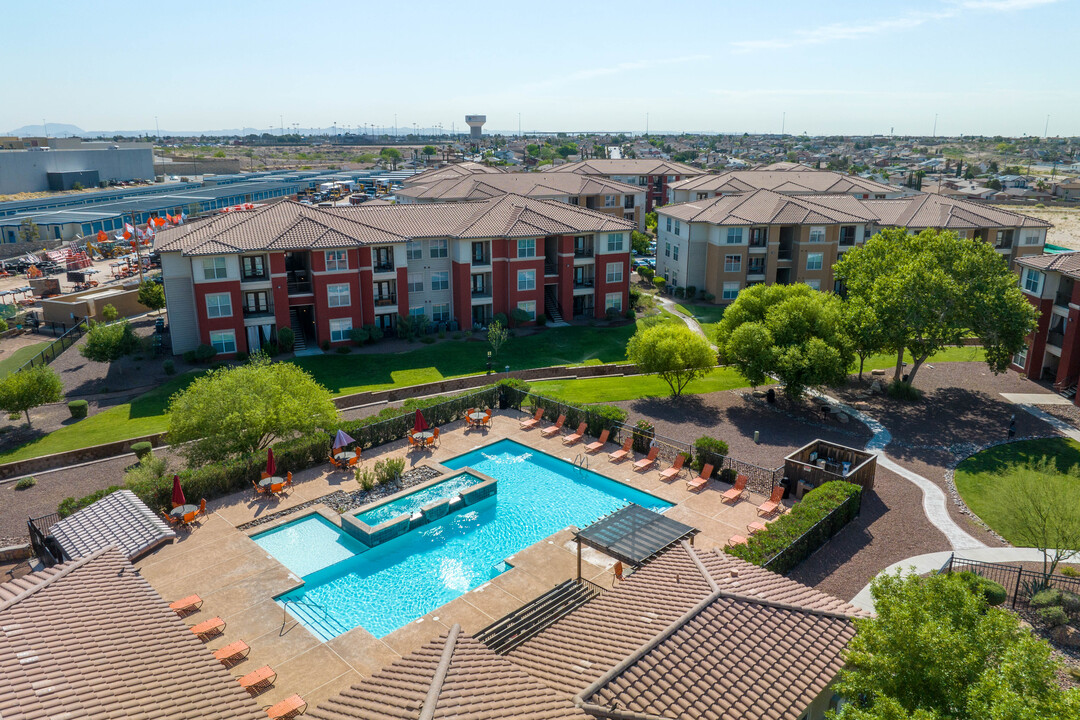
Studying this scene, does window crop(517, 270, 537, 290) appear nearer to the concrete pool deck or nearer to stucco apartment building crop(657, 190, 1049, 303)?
stucco apartment building crop(657, 190, 1049, 303)

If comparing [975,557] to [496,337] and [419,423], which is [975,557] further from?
[496,337]

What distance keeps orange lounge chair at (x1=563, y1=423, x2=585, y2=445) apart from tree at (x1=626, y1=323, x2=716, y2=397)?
6593 millimetres

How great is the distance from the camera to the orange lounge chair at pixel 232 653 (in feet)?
63.1

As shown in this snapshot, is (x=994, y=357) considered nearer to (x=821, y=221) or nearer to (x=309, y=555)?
(x=821, y=221)

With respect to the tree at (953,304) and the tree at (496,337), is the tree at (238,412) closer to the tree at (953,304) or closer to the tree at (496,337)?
the tree at (496,337)

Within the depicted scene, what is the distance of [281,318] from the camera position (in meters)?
49.3

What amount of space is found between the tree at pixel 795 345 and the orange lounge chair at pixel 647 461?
30.4 feet

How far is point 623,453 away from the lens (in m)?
33.5

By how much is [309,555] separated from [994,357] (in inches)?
1423

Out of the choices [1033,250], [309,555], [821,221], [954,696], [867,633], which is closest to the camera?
[954,696]

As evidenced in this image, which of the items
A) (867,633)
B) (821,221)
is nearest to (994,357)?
(821,221)

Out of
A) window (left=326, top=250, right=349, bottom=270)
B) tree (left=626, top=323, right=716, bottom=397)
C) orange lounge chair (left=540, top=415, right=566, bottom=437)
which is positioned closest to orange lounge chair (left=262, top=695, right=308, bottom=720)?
orange lounge chair (left=540, top=415, right=566, bottom=437)

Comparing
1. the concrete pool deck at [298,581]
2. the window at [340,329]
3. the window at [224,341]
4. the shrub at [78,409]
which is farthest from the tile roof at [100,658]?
the window at [340,329]

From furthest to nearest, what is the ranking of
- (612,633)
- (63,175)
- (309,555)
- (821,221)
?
(63,175), (821,221), (309,555), (612,633)
